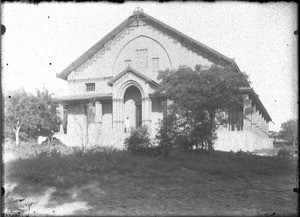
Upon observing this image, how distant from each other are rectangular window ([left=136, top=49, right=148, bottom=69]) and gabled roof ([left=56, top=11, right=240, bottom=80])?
2.30m

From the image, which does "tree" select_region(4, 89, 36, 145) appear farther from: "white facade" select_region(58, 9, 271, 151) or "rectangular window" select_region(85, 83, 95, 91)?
"rectangular window" select_region(85, 83, 95, 91)

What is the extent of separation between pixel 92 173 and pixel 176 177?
3.14 meters

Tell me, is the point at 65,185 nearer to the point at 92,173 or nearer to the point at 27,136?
the point at 92,173

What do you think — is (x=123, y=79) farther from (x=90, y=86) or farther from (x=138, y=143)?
(x=138, y=143)

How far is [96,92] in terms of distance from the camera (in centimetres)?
2397

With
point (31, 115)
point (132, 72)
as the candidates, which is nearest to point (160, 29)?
point (132, 72)

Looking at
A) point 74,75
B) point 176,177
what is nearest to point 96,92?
point 74,75

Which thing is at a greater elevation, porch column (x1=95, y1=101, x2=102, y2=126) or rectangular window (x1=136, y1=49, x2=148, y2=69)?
rectangular window (x1=136, y1=49, x2=148, y2=69)

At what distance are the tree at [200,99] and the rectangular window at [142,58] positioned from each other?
745 cm

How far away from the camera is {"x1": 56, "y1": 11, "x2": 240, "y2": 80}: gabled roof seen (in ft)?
65.9


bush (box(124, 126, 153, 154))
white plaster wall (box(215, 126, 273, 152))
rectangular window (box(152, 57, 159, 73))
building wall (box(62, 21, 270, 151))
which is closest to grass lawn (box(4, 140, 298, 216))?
bush (box(124, 126, 153, 154))

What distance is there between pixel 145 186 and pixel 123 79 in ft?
45.8

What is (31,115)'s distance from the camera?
18906 millimetres

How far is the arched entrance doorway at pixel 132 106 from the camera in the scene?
73.4 ft
